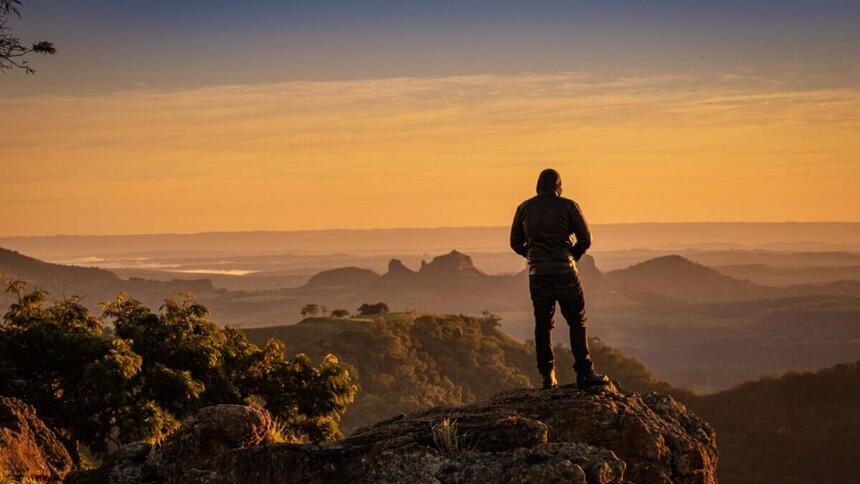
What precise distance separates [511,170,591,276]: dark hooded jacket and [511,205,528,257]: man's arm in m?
0.10

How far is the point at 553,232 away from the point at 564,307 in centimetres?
125

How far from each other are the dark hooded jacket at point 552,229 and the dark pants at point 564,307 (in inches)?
6.1

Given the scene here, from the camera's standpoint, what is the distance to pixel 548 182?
Answer: 15.8 metres

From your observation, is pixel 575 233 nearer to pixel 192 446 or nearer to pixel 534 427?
pixel 534 427

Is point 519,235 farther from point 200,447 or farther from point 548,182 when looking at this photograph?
point 200,447

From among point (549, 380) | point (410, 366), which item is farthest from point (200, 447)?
point (410, 366)

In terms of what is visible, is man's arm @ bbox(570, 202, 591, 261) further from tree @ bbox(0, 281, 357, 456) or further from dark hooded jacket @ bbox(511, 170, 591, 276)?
tree @ bbox(0, 281, 357, 456)

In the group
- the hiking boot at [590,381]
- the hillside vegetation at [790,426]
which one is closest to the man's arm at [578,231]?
the hiking boot at [590,381]

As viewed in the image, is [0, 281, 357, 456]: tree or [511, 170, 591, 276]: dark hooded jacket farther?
[0, 281, 357, 456]: tree

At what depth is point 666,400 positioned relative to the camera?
50.2ft

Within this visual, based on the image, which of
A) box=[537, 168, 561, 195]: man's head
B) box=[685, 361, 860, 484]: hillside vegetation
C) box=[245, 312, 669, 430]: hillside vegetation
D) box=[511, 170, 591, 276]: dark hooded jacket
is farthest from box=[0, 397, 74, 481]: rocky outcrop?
box=[245, 312, 669, 430]: hillside vegetation

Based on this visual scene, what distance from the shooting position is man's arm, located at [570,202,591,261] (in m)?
15.5

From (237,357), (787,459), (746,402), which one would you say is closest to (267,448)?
(237,357)

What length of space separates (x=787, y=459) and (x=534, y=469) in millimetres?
119807
